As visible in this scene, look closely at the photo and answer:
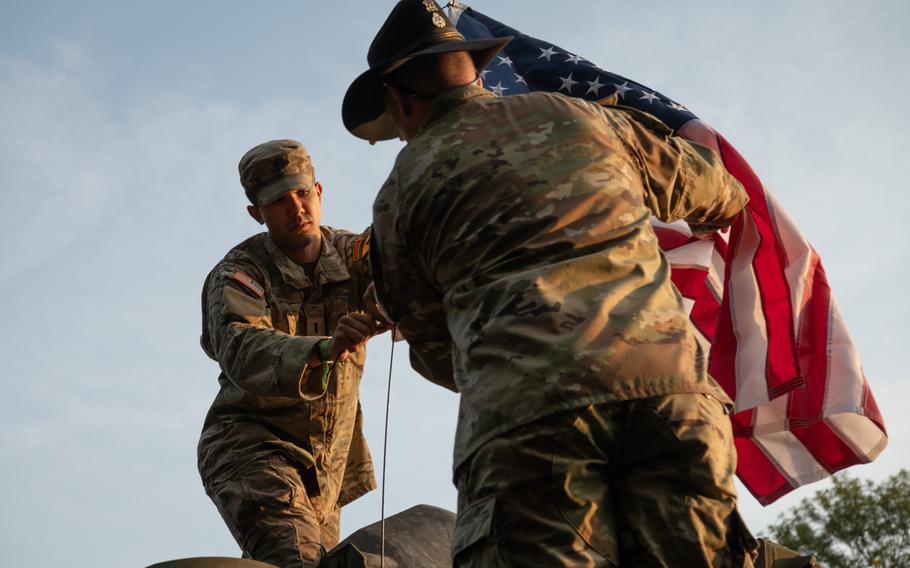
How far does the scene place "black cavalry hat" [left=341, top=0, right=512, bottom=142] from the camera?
159 inches

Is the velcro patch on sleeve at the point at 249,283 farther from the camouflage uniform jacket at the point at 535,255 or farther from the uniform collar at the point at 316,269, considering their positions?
the camouflage uniform jacket at the point at 535,255

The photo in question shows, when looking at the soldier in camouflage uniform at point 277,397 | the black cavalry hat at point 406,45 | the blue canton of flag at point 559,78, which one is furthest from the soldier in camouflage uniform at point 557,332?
the blue canton of flag at point 559,78

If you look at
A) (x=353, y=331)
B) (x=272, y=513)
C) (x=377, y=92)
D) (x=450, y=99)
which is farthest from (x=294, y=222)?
(x=450, y=99)

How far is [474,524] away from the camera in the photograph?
10.6 feet

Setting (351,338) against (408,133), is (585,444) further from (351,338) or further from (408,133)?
(351,338)

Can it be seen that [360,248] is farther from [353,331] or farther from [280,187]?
[353,331]

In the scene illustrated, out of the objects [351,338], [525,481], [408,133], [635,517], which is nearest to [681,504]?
[635,517]

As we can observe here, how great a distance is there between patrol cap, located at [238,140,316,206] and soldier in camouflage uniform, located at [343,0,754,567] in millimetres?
2452

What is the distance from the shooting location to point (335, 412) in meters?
6.33

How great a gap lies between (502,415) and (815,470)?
14.1 feet

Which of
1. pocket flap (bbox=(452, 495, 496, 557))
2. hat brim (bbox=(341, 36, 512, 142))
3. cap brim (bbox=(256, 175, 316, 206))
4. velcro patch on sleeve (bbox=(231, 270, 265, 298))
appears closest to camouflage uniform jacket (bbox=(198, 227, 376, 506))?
velcro patch on sleeve (bbox=(231, 270, 265, 298))

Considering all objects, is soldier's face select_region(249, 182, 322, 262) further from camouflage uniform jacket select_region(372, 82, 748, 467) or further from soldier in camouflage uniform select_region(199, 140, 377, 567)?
camouflage uniform jacket select_region(372, 82, 748, 467)

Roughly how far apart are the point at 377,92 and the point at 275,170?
81.5 inches

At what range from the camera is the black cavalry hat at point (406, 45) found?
403 centimetres
